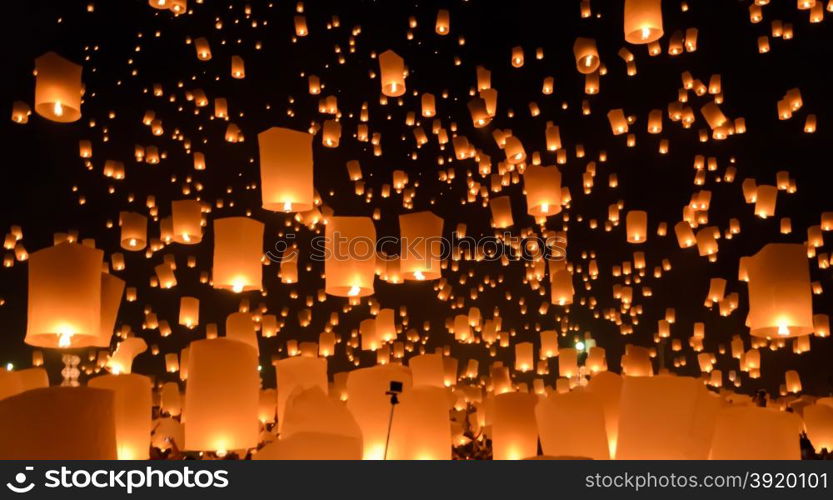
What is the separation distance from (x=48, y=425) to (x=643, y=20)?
413 centimetres

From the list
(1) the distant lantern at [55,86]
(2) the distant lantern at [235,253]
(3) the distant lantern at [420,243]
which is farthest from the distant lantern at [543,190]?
(1) the distant lantern at [55,86]

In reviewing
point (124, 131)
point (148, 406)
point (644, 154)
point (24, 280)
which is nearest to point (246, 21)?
point (124, 131)

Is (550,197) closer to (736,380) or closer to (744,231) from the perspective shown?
(744,231)

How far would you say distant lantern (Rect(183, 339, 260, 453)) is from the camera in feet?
12.2

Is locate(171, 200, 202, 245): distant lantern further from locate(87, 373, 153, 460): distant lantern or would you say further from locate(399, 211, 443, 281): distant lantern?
locate(87, 373, 153, 460): distant lantern

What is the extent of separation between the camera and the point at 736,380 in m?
13.4

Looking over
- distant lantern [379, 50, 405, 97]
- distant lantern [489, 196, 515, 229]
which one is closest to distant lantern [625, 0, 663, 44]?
distant lantern [379, 50, 405, 97]

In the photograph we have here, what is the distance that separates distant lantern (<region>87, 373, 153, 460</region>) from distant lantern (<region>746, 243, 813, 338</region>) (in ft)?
9.57

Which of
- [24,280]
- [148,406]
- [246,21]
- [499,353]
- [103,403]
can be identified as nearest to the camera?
[103,403]

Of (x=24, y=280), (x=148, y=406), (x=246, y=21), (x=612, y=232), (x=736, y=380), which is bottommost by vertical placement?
(x=148, y=406)

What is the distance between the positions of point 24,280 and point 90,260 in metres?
9.68

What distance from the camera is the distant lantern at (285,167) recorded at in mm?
4824

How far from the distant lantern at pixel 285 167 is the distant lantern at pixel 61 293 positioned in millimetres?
1361
